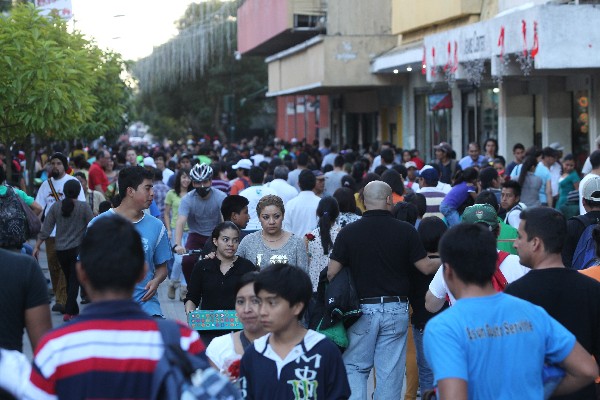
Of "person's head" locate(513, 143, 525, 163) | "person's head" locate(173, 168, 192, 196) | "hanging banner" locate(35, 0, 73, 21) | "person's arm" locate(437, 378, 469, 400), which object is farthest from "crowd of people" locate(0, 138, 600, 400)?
"hanging banner" locate(35, 0, 73, 21)

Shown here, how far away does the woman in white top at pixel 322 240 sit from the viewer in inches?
374

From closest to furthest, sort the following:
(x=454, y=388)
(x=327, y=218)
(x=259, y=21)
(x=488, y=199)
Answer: (x=454, y=388) < (x=488, y=199) < (x=327, y=218) < (x=259, y=21)

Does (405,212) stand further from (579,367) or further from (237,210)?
(579,367)

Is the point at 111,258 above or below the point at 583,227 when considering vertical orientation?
above

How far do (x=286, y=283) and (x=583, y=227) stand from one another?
150 inches

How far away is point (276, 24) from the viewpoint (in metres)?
39.6

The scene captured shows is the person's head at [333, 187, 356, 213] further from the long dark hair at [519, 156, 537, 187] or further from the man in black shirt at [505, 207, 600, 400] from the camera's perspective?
the long dark hair at [519, 156, 537, 187]

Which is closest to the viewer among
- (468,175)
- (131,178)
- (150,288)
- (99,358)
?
(99,358)

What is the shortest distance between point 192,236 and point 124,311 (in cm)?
892

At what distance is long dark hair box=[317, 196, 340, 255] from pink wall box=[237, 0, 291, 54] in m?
28.5

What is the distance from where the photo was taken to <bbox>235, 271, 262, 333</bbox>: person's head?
5734mm

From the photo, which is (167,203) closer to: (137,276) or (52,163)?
(52,163)

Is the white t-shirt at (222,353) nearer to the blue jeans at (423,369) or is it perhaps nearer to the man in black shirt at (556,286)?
the man in black shirt at (556,286)

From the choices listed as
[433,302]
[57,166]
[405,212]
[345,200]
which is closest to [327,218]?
[345,200]
